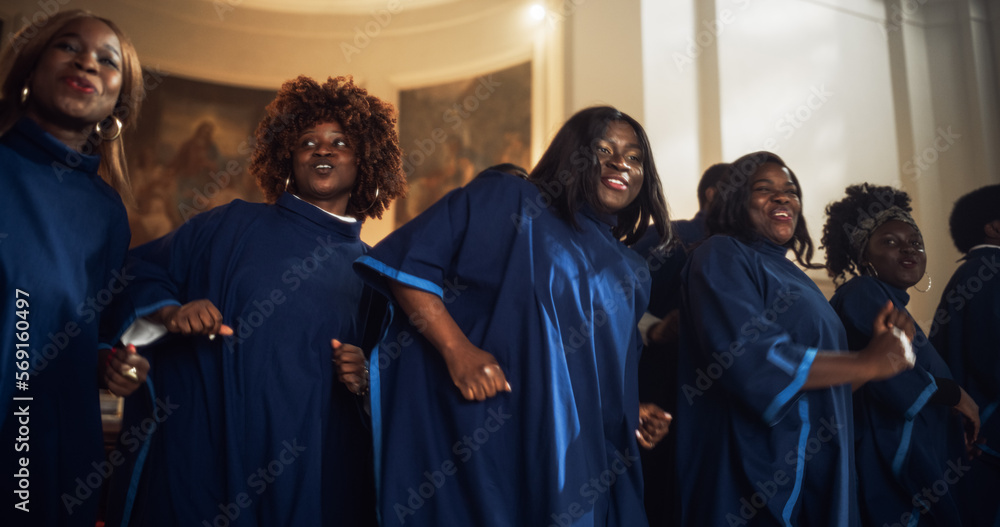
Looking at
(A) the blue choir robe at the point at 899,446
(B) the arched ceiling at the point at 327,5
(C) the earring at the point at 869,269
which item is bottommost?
(A) the blue choir robe at the point at 899,446

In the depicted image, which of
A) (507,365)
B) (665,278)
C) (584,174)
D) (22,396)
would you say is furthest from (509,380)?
(665,278)

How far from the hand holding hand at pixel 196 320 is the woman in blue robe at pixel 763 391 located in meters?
1.57

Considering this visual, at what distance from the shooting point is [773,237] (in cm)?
307

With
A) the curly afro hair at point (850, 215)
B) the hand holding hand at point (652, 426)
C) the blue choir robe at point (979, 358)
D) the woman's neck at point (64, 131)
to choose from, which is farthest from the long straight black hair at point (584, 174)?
the blue choir robe at point (979, 358)

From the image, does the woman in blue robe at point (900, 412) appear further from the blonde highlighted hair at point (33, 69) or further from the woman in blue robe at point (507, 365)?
the blonde highlighted hair at point (33, 69)

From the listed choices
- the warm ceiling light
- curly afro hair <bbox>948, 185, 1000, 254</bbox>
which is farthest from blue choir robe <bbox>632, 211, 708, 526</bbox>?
the warm ceiling light

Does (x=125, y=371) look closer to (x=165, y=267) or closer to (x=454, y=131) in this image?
(x=165, y=267)

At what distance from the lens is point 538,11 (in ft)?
25.7

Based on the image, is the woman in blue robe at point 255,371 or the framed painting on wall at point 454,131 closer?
the woman in blue robe at point 255,371

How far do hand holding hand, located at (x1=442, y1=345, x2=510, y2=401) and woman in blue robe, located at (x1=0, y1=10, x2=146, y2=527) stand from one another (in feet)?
2.87

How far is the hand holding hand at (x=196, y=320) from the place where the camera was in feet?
7.41

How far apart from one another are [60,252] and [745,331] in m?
2.00

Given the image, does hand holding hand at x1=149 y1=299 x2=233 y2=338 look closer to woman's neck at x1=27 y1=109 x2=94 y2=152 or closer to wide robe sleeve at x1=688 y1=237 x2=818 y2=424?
woman's neck at x1=27 y1=109 x2=94 y2=152

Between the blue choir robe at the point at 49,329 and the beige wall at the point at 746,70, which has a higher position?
the beige wall at the point at 746,70
